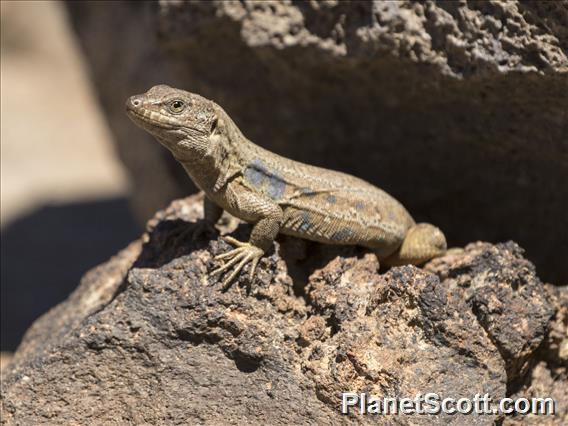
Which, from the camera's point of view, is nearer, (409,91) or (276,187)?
(276,187)

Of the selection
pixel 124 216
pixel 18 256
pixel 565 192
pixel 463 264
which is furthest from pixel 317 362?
pixel 124 216

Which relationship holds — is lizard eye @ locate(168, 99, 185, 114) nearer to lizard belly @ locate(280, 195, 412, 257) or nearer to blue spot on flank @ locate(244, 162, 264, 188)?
blue spot on flank @ locate(244, 162, 264, 188)

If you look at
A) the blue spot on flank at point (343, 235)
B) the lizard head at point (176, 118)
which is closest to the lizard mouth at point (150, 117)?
the lizard head at point (176, 118)

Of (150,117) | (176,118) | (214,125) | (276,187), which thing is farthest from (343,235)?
(150,117)

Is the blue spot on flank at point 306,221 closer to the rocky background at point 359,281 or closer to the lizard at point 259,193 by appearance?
the lizard at point 259,193

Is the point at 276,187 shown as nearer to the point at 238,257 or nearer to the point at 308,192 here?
the point at 308,192

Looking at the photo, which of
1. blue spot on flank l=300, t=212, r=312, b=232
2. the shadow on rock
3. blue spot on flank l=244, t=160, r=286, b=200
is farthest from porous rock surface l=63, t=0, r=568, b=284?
the shadow on rock
